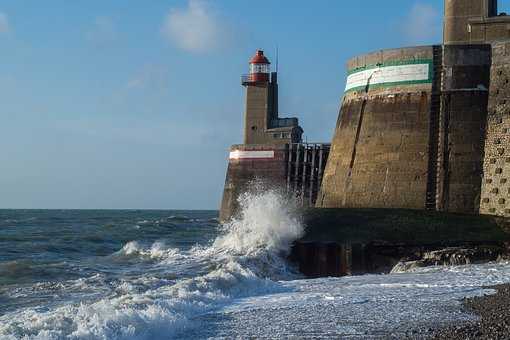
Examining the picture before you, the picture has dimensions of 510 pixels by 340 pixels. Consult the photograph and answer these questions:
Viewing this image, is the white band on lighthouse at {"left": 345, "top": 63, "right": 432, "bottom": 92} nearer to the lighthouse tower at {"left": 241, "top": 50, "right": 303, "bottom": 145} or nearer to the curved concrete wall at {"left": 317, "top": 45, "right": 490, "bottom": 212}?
the curved concrete wall at {"left": 317, "top": 45, "right": 490, "bottom": 212}

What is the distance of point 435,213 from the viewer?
1883 centimetres

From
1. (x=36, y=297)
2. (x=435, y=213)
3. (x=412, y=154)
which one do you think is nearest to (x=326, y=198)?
(x=412, y=154)

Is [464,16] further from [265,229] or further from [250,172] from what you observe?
[250,172]

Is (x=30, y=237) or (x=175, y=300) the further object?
(x=30, y=237)

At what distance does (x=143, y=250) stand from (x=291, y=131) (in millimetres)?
14727

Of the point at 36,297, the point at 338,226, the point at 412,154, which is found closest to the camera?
the point at 36,297

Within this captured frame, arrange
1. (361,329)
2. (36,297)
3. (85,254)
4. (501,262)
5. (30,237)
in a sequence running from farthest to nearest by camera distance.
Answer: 1. (30,237)
2. (85,254)
3. (501,262)
4. (36,297)
5. (361,329)

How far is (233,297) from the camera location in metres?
12.4

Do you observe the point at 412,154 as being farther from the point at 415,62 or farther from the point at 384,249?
the point at 384,249

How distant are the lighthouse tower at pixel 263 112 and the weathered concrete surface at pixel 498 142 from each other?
18.4m

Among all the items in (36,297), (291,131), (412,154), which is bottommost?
(36,297)

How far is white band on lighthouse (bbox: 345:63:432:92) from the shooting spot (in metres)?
21.0

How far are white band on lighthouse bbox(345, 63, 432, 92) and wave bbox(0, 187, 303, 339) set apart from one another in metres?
4.27

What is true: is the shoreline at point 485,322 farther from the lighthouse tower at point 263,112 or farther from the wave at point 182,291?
the lighthouse tower at point 263,112
